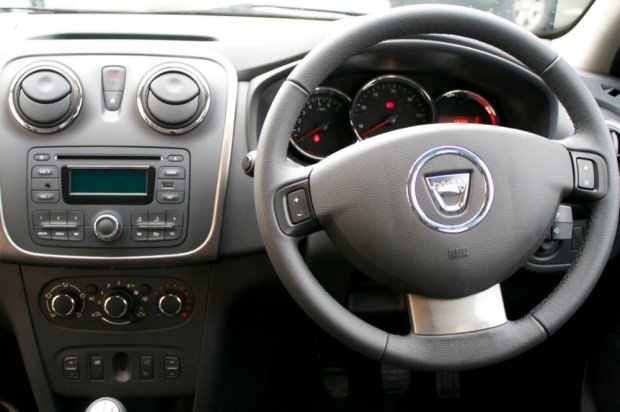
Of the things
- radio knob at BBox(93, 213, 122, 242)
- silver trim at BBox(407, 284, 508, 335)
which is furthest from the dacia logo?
radio knob at BBox(93, 213, 122, 242)

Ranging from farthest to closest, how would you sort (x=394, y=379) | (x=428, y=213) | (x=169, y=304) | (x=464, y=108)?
(x=394, y=379)
(x=464, y=108)
(x=169, y=304)
(x=428, y=213)

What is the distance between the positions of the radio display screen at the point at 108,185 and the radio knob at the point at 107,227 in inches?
1.6

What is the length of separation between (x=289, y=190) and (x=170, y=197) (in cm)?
30

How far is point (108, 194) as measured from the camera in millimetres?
1109

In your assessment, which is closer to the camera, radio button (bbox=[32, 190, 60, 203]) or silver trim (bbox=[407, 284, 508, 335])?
silver trim (bbox=[407, 284, 508, 335])

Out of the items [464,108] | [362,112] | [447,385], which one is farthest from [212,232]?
[447,385]

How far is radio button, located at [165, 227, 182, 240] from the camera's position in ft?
3.65

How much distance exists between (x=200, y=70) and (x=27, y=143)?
0.34 m

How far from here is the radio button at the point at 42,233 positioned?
1102mm

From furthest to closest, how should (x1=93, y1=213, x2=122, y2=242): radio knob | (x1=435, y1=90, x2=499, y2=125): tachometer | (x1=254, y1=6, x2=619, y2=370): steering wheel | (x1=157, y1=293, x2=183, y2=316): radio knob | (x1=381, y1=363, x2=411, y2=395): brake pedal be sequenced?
(x1=381, y1=363, x2=411, y2=395): brake pedal → (x1=435, y1=90, x2=499, y2=125): tachometer → (x1=157, y1=293, x2=183, y2=316): radio knob → (x1=93, y1=213, x2=122, y2=242): radio knob → (x1=254, y1=6, x2=619, y2=370): steering wheel

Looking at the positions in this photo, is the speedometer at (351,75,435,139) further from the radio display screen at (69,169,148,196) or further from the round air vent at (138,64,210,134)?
the radio display screen at (69,169,148,196)

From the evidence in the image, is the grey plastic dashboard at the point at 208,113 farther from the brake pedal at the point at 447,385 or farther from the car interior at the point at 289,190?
the brake pedal at the point at 447,385

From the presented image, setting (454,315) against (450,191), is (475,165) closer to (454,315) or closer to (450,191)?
(450,191)

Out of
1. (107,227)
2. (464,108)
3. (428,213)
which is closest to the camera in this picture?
(428,213)
